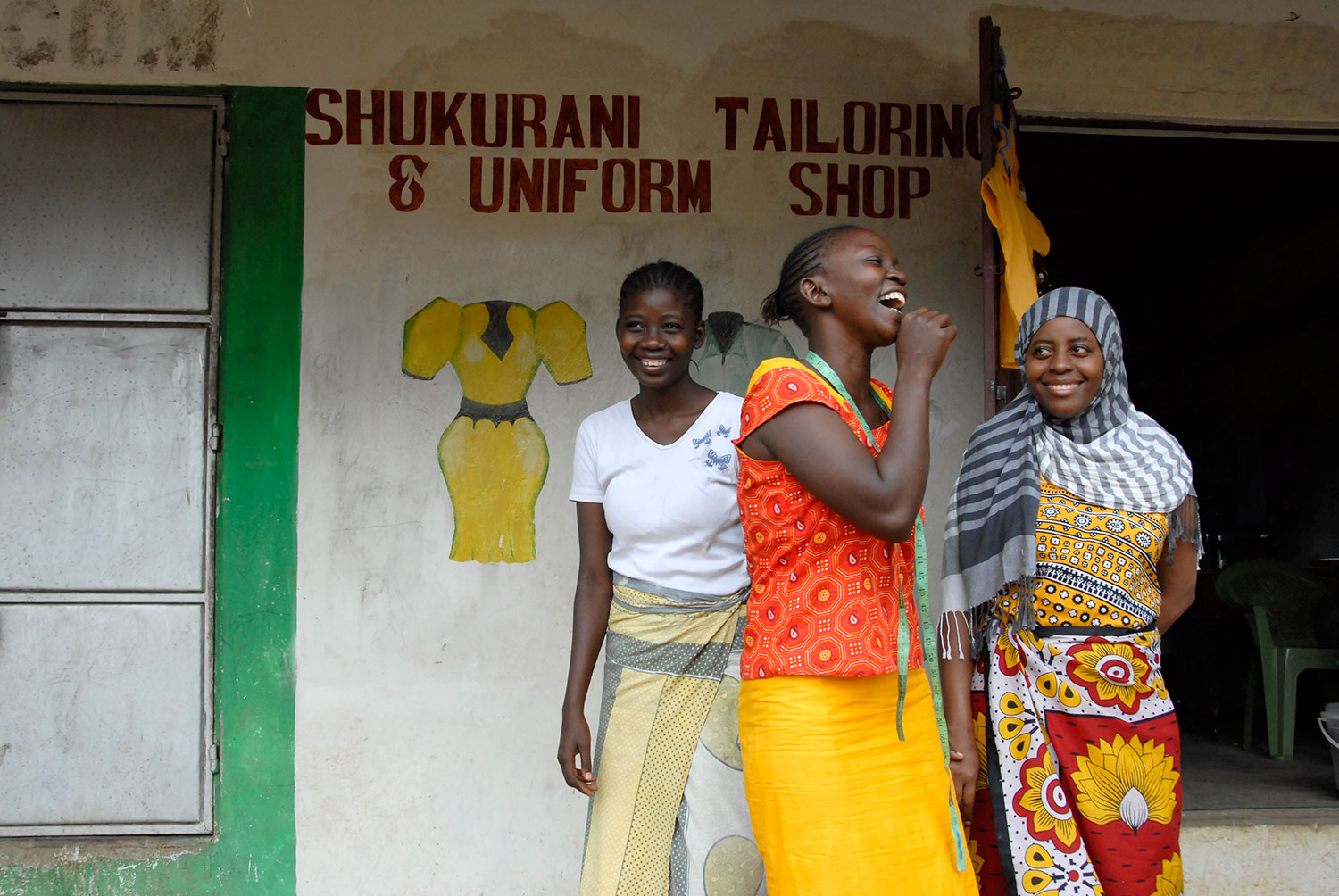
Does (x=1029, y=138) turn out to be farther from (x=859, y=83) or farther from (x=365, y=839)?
(x=365, y=839)

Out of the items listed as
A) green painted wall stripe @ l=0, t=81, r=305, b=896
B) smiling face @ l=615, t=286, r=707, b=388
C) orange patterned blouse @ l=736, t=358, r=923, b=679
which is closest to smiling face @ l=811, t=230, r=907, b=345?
orange patterned blouse @ l=736, t=358, r=923, b=679

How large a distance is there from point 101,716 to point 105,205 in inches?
58.8

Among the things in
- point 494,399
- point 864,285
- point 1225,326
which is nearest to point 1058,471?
point 864,285

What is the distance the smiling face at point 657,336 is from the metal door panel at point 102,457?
162 centimetres

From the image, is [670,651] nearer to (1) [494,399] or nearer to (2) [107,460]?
(1) [494,399]

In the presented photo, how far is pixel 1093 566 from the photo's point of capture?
2.06 metres

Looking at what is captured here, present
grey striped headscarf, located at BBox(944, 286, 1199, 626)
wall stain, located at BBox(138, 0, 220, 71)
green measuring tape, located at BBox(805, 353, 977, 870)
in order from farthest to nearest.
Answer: wall stain, located at BBox(138, 0, 220, 71)
grey striped headscarf, located at BBox(944, 286, 1199, 626)
green measuring tape, located at BBox(805, 353, 977, 870)

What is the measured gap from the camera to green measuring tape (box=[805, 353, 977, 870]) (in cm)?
168

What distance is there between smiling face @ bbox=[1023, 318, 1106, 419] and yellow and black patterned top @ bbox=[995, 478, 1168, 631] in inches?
7.0

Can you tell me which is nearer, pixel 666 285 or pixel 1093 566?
pixel 1093 566

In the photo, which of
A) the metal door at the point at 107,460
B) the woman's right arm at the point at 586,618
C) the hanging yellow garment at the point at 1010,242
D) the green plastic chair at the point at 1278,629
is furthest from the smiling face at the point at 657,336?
the green plastic chair at the point at 1278,629

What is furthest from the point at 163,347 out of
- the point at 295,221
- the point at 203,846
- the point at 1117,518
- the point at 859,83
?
the point at 1117,518

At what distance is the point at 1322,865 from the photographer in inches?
126

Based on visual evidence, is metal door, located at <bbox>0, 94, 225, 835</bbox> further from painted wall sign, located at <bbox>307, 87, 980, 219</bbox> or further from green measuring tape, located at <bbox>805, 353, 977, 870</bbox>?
green measuring tape, located at <bbox>805, 353, 977, 870</bbox>
